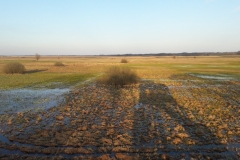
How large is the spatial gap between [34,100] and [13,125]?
6.17 meters

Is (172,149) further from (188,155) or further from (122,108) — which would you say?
(122,108)

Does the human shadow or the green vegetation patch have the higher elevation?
the human shadow

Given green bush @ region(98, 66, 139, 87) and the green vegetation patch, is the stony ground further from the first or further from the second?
the green vegetation patch

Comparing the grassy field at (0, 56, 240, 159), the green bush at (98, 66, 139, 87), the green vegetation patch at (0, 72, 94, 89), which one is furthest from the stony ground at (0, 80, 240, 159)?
the green vegetation patch at (0, 72, 94, 89)

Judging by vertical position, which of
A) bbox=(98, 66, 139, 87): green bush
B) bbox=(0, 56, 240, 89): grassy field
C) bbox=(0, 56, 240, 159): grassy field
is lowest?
bbox=(0, 56, 240, 89): grassy field

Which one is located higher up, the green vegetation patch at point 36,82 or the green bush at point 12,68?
the green bush at point 12,68

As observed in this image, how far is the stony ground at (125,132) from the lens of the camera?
6.89 m

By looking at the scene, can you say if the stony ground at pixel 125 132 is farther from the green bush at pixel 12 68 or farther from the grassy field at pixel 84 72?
the green bush at pixel 12 68

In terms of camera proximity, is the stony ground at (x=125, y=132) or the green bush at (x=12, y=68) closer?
the stony ground at (x=125, y=132)

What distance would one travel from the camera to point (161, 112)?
12.1 metres

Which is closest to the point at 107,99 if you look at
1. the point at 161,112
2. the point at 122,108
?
the point at 122,108

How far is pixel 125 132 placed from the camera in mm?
8852

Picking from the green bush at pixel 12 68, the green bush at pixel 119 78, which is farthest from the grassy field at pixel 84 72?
the green bush at pixel 119 78

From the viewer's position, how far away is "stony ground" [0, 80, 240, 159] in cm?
689
